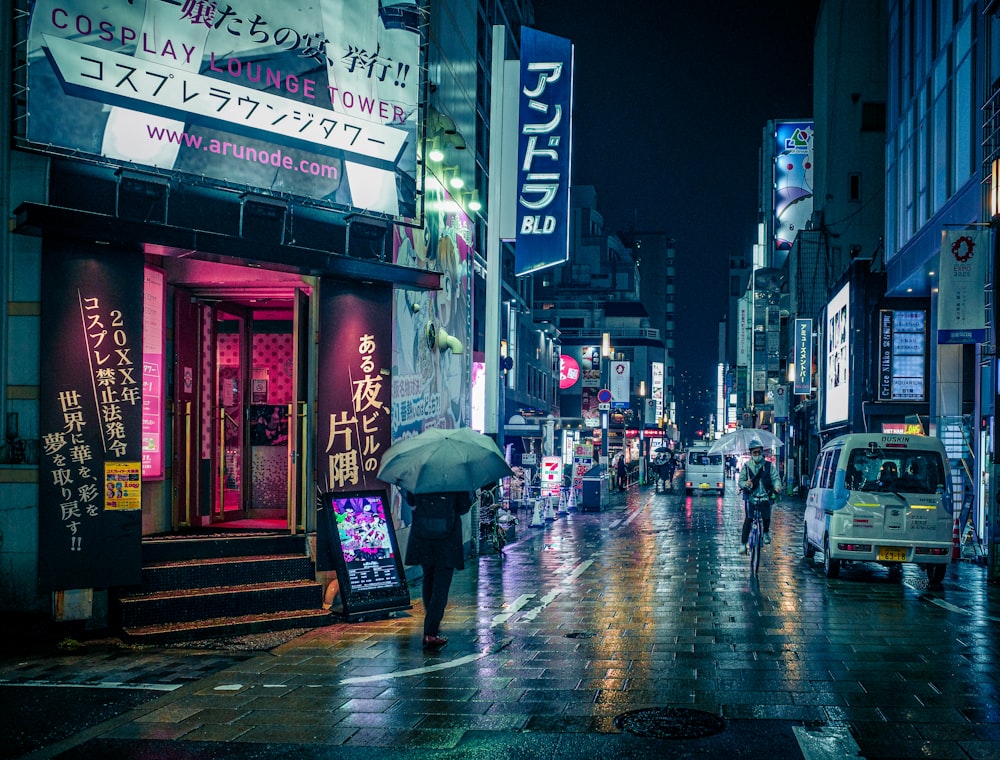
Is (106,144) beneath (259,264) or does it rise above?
above

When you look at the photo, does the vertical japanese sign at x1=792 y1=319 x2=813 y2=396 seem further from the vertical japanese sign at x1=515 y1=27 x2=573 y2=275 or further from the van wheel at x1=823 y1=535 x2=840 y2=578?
the van wheel at x1=823 y1=535 x2=840 y2=578

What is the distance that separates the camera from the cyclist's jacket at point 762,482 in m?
16.0

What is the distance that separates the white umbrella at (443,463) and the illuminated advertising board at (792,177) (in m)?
64.5

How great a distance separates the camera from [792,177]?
7050 cm

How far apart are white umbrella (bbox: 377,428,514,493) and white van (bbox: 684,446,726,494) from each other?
122 feet

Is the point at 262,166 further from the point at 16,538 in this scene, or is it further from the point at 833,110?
the point at 833,110

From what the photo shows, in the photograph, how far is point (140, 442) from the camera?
1058 cm

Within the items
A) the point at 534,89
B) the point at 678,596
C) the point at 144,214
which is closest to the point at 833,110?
the point at 534,89

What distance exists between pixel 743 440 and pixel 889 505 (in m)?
11.8

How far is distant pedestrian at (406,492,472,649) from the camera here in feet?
31.9

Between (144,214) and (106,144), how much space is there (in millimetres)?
833

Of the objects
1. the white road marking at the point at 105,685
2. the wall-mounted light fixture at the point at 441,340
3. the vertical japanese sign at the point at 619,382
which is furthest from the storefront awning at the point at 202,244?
the vertical japanese sign at the point at 619,382

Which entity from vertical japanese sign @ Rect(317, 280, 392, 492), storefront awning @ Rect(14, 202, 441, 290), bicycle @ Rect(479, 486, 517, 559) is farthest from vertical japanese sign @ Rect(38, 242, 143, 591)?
bicycle @ Rect(479, 486, 517, 559)

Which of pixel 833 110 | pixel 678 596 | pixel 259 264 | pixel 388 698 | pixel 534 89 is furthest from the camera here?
pixel 833 110
